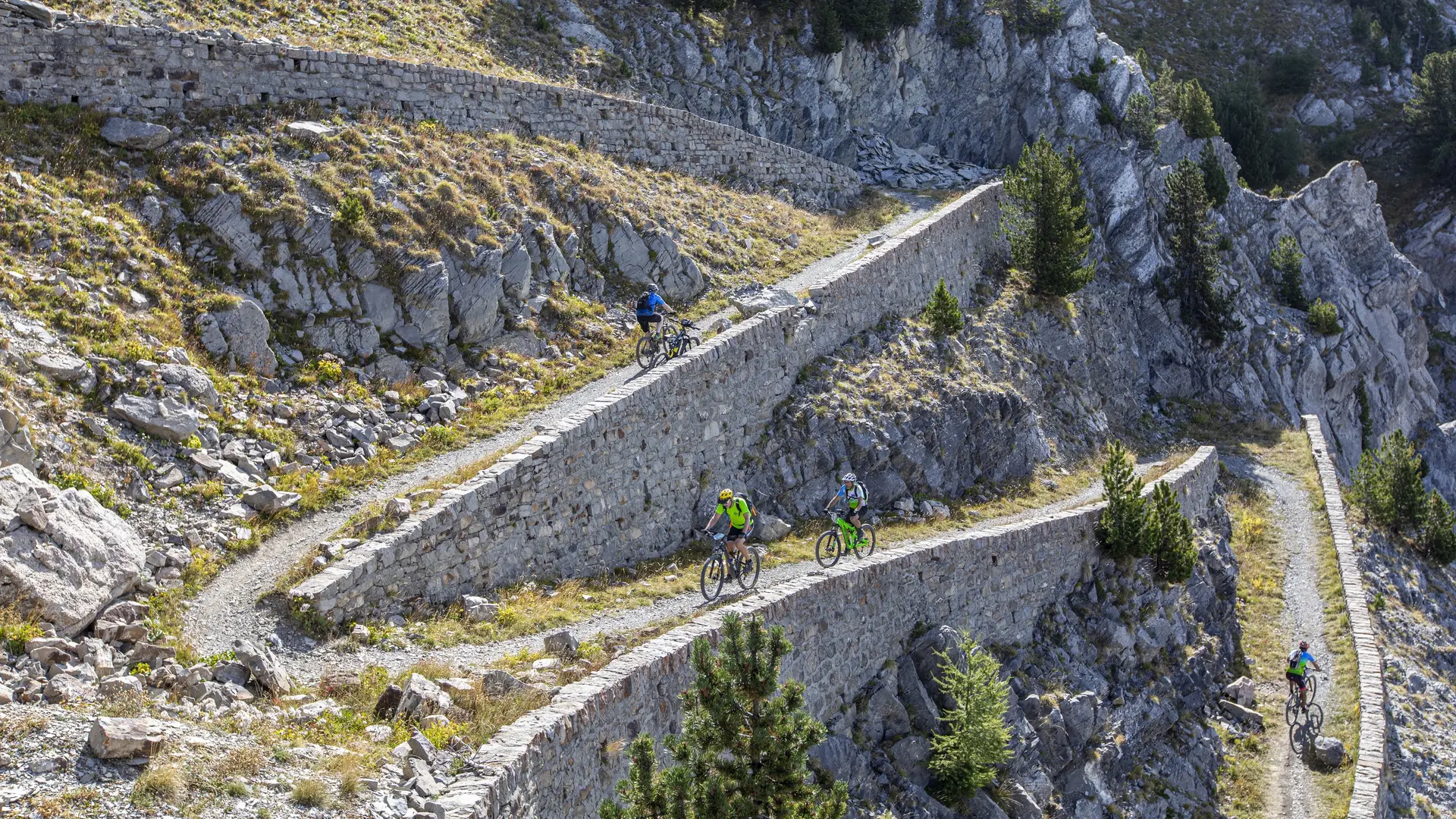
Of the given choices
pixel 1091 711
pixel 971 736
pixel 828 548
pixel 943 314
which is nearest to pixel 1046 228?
pixel 943 314

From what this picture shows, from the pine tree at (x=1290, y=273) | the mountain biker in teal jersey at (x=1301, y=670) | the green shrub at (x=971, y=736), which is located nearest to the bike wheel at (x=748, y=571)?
the green shrub at (x=971, y=736)

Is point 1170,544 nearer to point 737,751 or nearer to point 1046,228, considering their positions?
point 1046,228

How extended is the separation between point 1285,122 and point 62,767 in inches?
2466

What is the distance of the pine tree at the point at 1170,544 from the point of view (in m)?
24.9

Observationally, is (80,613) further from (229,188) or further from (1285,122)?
(1285,122)

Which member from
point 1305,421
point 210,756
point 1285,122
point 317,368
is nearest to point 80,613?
point 210,756

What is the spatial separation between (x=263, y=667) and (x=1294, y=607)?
2226 centimetres

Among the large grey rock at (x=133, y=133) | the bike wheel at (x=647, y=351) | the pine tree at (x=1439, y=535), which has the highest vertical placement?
the large grey rock at (x=133, y=133)

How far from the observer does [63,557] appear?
43.3ft

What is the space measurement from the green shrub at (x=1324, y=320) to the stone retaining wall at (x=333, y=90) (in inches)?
754

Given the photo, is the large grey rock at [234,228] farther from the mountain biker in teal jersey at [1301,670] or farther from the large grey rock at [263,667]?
the mountain biker in teal jersey at [1301,670]

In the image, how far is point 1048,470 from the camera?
29.0 metres

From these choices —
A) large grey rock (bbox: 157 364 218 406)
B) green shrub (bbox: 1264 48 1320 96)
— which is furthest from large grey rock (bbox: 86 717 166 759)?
green shrub (bbox: 1264 48 1320 96)

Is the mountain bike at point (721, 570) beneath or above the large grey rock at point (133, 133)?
beneath
